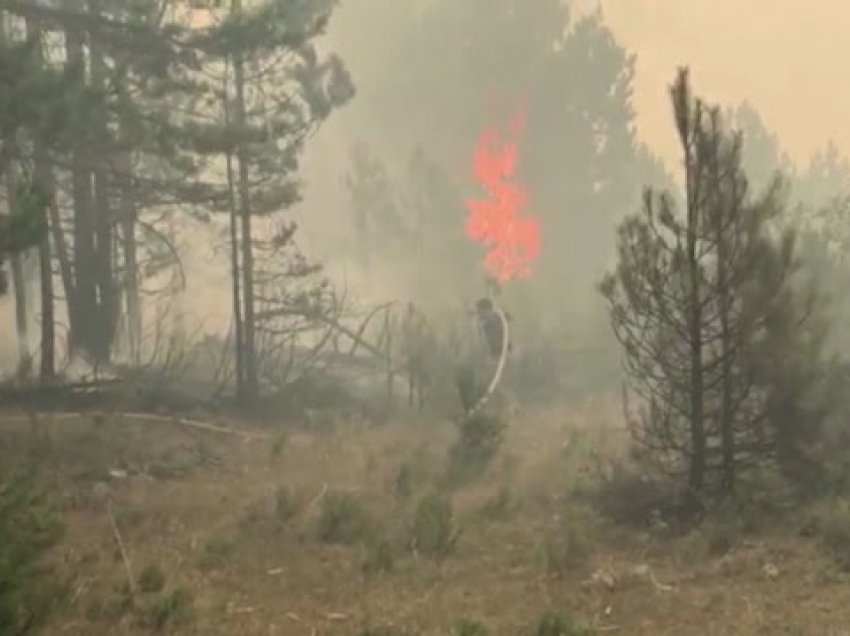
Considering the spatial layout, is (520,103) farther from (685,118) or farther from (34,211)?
(34,211)

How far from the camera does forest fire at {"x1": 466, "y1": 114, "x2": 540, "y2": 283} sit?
120ft

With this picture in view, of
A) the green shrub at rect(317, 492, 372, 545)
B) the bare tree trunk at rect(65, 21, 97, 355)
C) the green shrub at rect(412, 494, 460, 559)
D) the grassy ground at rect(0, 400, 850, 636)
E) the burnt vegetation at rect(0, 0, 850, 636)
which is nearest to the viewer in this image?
the grassy ground at rect(0, 400, 850, 636)

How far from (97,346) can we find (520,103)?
2223 cm

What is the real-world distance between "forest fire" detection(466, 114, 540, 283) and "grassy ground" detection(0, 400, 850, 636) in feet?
73.3

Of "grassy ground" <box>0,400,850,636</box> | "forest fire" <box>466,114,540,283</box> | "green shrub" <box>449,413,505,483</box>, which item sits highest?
"forest fire" <box>466,114,540,283</box>

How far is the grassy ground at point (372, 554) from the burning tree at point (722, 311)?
3.58 ft

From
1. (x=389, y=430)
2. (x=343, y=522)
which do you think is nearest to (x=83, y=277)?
(x=389, y=430)

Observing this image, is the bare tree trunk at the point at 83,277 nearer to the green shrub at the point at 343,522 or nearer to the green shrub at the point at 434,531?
the green shrub at the point at 343,522

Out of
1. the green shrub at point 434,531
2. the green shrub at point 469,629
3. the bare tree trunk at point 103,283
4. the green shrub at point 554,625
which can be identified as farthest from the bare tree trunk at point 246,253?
the green shrub at point 554,625

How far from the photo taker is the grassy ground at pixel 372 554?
296 inches

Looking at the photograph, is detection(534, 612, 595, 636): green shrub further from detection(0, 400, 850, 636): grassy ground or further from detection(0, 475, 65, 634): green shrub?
detection(0, 475, 65, 634): green shrub

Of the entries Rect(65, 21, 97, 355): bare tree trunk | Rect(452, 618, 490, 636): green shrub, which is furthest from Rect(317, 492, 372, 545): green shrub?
Rect(65, 21, 97, 355): bare tree trunk

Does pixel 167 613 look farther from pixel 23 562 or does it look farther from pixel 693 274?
pixel 693 274

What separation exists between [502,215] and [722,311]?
27.1 m
